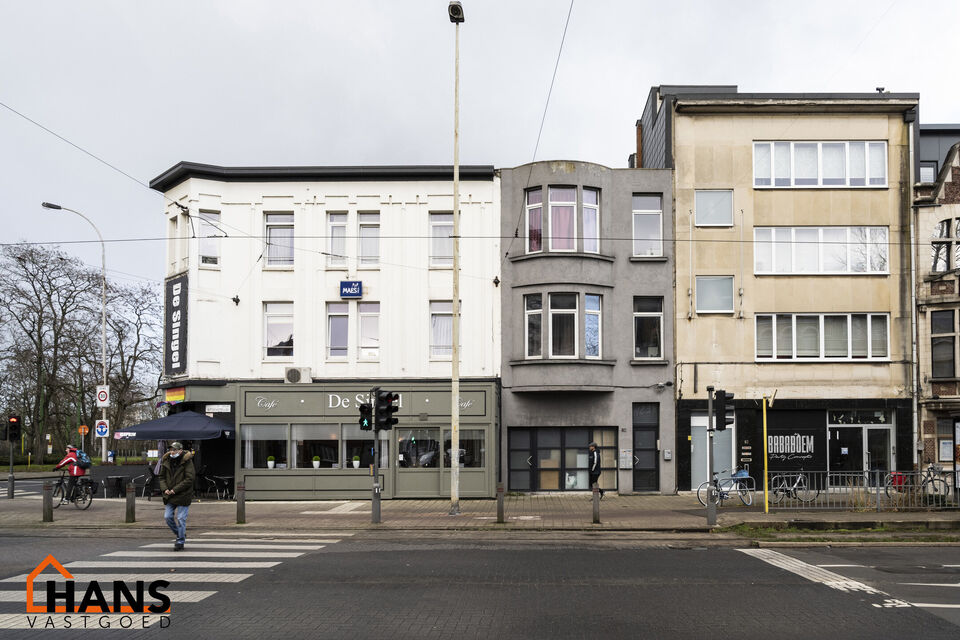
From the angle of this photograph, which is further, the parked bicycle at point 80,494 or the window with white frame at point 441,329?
the window with white frame at point 441,329

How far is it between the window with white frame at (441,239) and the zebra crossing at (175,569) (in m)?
11.4

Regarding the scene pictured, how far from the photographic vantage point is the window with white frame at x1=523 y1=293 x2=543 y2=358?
25.7 m

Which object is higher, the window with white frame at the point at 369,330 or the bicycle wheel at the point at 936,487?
the window with white frame at the point at 369,330

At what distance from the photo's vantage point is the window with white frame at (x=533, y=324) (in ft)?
84.4

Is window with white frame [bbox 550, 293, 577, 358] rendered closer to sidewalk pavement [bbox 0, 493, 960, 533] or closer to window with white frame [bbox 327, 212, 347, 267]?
sidewalk pavement [bbox 0, 493, 960, 533]

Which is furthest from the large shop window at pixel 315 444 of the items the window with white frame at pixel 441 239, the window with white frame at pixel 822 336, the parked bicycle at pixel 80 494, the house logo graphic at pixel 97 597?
the window with white frame at pixel 822 336

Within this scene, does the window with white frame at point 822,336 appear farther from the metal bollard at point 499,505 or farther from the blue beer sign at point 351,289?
the blue beer sign at point 351,289

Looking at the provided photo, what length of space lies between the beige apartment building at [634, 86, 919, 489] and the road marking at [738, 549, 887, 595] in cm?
1166

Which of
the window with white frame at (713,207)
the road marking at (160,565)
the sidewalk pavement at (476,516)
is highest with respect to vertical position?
the window with white frame at (713,207)

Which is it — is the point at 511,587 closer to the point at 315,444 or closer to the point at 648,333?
the point at 315,444

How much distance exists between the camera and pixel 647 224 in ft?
88.2

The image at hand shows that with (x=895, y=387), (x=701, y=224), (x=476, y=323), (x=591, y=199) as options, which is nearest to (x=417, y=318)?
(x=476, y=323)

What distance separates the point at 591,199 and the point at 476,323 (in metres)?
5.54

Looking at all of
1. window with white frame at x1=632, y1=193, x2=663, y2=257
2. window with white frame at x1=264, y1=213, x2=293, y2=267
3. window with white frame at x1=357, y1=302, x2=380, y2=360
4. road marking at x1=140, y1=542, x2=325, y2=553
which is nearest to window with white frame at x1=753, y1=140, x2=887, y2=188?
window with white frame at x1=632, y1=193, x2=663, y2=257
